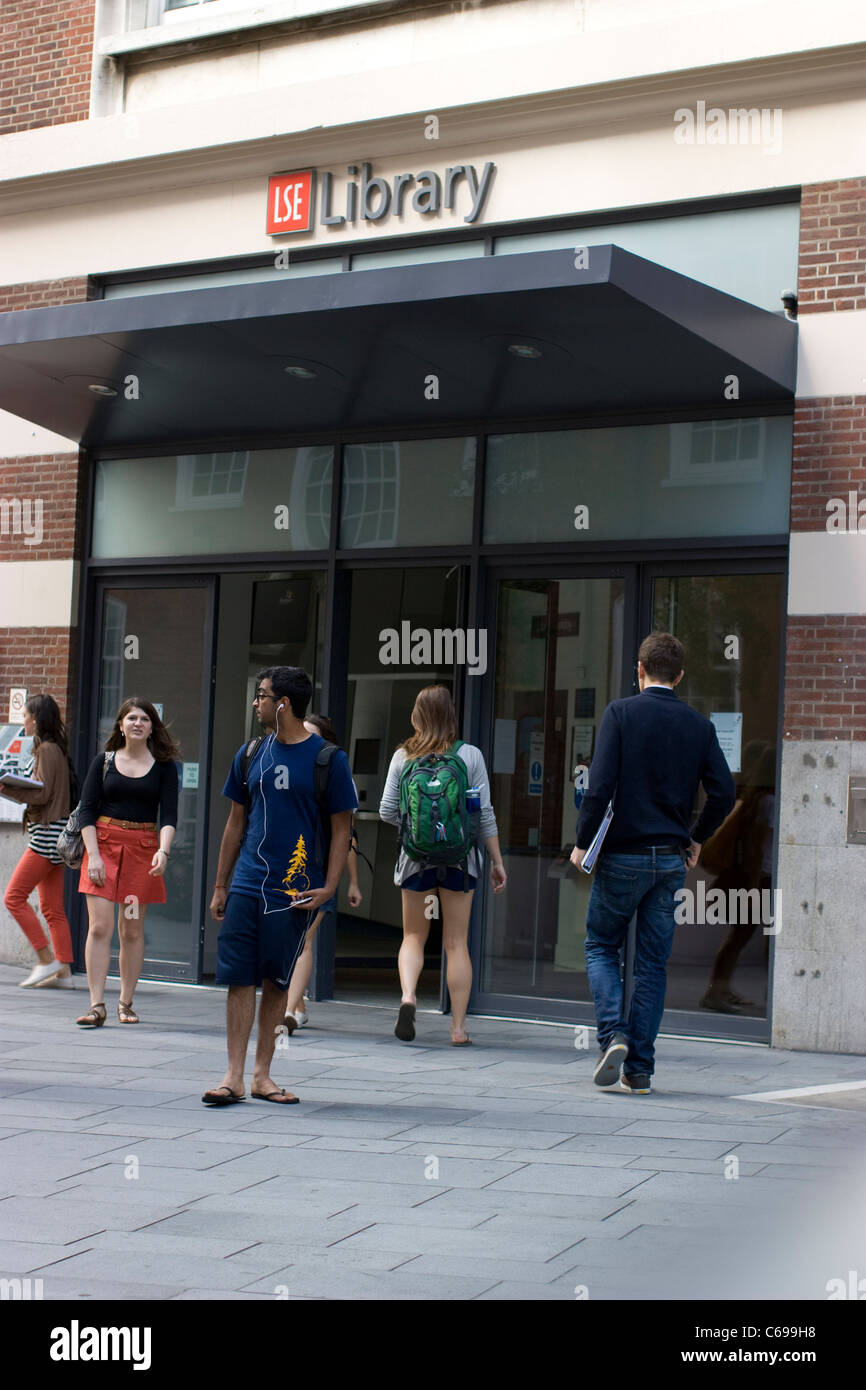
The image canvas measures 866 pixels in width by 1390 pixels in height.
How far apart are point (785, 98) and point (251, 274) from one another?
12.8 ft

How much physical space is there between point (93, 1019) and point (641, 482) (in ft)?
14.7

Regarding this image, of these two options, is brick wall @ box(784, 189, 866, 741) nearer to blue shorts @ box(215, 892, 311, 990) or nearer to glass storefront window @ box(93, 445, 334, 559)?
glass storefront window @ box(93, 445, 334, 559)

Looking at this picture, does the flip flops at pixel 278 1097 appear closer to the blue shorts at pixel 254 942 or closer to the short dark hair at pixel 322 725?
the blue shorts at pixel 254 942

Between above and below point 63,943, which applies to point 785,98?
above

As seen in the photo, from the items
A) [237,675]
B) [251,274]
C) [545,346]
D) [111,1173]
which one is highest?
[251,274]

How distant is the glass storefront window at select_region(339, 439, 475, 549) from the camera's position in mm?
10570

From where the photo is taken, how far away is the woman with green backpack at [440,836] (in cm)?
862

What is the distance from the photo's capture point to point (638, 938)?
755 cm

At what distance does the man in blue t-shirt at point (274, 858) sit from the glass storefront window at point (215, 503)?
433cm

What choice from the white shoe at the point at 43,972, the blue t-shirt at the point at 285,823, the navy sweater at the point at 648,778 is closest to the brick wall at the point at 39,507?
Answer: the white shoe at the point at 43,972

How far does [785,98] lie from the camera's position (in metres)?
9.52
